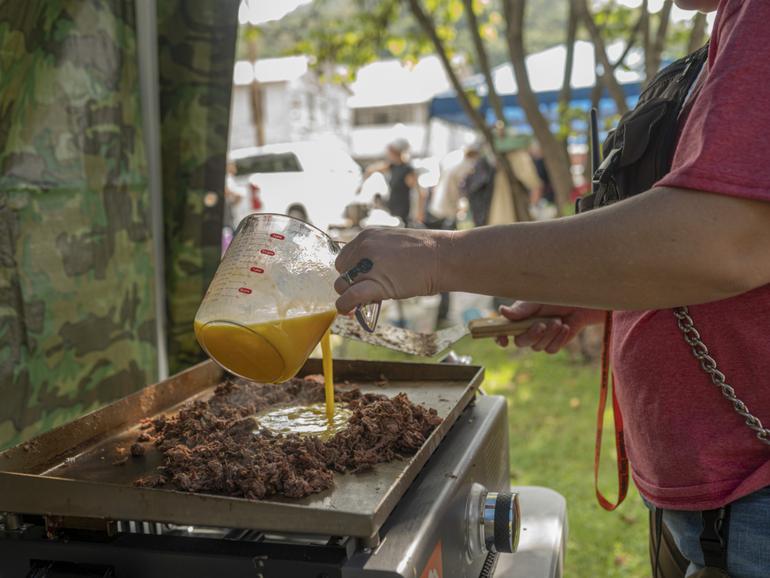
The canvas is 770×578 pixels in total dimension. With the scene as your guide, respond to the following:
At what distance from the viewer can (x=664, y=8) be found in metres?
5.35

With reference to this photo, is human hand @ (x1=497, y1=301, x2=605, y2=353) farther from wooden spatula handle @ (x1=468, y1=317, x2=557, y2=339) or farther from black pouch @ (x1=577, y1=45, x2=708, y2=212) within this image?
black pouch @ (x1=577, y1=45, x2=708, y2=212)

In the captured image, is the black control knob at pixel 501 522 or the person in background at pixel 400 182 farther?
the person in background at pixel 400 182

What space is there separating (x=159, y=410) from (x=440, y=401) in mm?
632

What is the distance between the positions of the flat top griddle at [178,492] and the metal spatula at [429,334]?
79mm

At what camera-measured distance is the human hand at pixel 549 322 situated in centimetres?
177

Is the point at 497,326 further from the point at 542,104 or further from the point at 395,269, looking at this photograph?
the point at 542,104

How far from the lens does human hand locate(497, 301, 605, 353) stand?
5.79 ft

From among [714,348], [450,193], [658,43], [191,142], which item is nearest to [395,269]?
[714,348]

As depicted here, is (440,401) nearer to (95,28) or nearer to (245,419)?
(245,419)

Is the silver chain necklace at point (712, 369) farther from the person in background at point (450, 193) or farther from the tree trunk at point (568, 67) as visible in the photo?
the person in background at point (450, 193)

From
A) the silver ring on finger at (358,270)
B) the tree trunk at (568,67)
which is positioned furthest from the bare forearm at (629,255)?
the tree trunk at (568,67)

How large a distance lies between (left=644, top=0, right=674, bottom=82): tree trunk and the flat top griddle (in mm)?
4357

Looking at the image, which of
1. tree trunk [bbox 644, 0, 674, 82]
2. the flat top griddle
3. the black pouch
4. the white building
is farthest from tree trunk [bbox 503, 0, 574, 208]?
the white building

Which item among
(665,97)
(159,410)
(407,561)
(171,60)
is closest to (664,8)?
(171,60)
